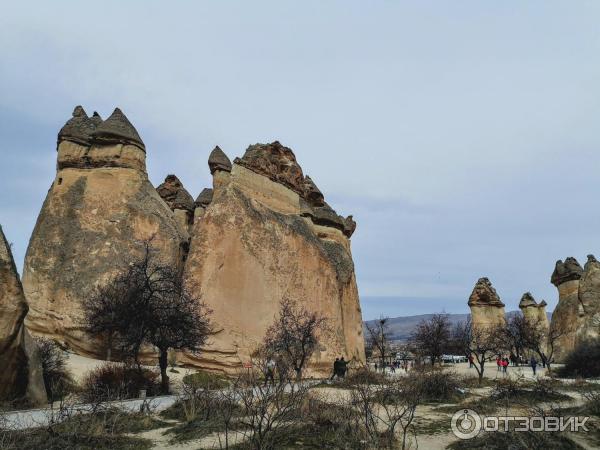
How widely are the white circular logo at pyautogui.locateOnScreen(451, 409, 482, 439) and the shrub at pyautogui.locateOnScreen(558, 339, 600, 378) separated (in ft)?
40.8

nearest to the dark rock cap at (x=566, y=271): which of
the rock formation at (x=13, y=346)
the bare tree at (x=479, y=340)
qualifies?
the bare tree at (x=479, y=340)

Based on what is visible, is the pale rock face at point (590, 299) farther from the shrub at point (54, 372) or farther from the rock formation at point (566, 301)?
the shrub at point (54, 372)

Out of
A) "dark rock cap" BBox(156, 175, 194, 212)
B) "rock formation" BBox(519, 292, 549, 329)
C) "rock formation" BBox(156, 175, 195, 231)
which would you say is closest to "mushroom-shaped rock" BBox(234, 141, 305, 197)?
"rock formation" BBox(156, 175, 195, 231)

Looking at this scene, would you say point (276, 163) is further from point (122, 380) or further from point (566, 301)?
point (566, 301)

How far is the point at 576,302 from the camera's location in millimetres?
27594

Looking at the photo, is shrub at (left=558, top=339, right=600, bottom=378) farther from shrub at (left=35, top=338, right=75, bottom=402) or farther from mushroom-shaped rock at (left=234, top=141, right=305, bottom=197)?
shrub at (left=35, top=338, right=75, bottom=402)

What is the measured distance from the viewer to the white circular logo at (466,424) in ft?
24.7

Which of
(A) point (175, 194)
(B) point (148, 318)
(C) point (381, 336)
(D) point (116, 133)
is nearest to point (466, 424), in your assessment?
(B) point (148, 318)

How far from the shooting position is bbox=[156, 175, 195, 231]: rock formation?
30.0m

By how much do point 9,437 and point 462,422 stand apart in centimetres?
724

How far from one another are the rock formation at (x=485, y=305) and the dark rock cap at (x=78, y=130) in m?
31.4

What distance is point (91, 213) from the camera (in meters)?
18.9

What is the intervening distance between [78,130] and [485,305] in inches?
1294

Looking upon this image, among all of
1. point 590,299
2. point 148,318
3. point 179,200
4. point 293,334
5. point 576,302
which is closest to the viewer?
point 148,318
